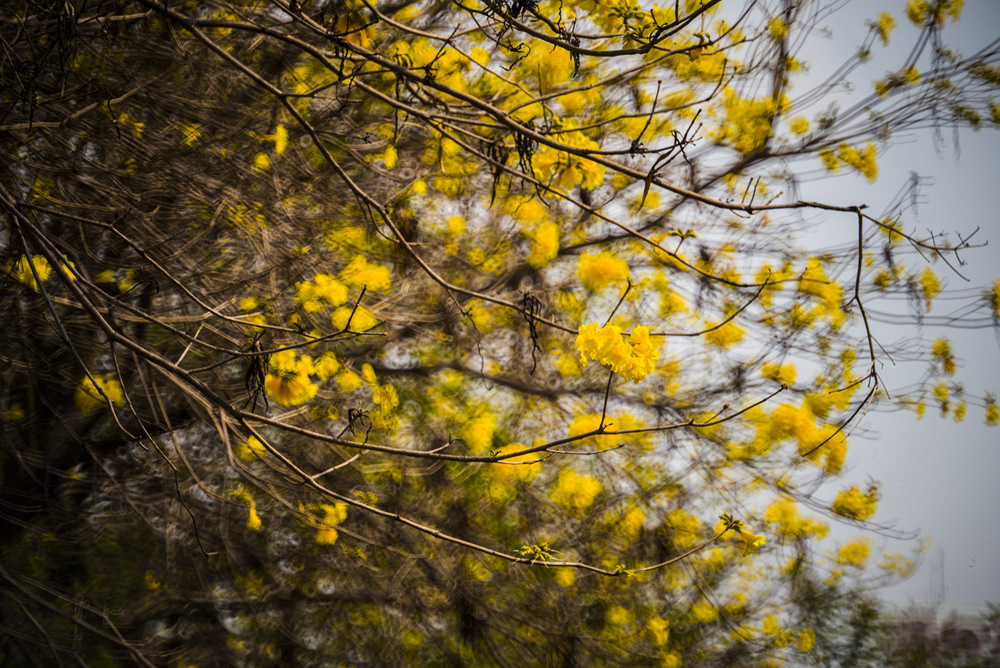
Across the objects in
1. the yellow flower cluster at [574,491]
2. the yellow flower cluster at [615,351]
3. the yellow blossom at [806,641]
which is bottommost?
the yellow blossom at [806,641]

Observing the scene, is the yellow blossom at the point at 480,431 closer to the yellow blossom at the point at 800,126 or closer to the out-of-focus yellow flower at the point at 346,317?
the out-of-focus yellow flower at the point at 346,317

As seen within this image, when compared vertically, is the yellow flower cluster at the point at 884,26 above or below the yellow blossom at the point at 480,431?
above

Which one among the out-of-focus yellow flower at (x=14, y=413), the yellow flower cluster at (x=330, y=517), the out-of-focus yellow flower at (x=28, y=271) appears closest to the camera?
the out-of-focus yellow flower at (x=28, y=271)

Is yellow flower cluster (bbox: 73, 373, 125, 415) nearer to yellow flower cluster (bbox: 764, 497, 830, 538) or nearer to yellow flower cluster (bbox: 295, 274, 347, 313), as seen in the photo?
yellow flower cluster (bbox: 295, 274, 347, 313)

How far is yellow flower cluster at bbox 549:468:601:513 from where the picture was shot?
2.71m

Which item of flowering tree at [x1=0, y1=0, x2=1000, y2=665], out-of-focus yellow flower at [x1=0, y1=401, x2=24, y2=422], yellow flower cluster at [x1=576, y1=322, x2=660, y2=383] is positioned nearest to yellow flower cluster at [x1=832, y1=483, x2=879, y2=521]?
flowering tree at [x1=0, y1=0, x2=1000, y2=665]

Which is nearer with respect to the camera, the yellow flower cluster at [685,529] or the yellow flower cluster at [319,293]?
the yellow flower cluster at [319,293]

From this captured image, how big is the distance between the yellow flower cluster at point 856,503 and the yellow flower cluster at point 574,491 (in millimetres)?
1072

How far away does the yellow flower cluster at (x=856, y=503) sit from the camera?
241cm

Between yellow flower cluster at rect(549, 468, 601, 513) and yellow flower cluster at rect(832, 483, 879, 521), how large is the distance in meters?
1.07

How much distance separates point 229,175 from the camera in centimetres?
208

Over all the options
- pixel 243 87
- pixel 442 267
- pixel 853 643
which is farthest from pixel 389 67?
pixel 853 643

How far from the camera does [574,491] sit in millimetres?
2729

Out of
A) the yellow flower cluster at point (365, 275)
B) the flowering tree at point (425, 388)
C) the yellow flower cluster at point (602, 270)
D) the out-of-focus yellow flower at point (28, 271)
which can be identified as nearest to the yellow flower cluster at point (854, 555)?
the flowering tree at point (425, 388)
